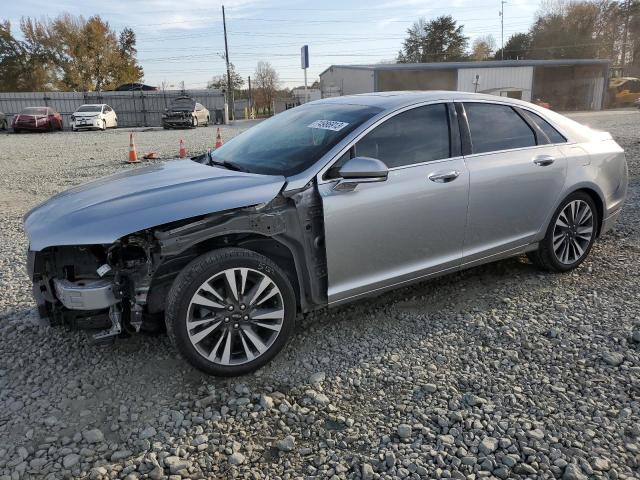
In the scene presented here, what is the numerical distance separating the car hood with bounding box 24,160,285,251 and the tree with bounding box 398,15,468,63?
255ft

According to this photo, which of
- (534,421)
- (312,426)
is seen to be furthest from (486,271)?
(312,426)

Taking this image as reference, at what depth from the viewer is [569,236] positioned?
4766mm

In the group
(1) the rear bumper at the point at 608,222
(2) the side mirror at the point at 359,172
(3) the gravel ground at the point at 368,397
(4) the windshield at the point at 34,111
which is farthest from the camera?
(4) the windshield at the point at 34,111

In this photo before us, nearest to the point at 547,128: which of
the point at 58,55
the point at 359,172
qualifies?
the point at 359,172

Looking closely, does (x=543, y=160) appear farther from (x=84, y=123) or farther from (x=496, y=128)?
(x=84, y=123)

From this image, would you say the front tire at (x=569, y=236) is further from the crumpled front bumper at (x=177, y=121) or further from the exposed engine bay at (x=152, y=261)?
the crumpled front bumper at (x=177, y=121)

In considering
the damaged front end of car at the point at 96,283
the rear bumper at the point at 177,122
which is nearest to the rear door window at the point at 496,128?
the damaged front end of car at the point at 96,283

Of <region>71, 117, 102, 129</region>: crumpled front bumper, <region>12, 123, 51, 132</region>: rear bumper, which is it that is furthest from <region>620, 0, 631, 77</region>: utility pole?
<region>12, 123, 51, 132</region>: rear bumper

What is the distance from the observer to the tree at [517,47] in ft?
233

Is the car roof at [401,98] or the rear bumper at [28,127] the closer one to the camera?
the car roof at [401,98]

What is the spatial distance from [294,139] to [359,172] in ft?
2.74

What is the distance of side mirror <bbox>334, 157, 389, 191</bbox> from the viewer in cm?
333

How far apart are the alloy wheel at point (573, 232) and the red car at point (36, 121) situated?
90.5ft

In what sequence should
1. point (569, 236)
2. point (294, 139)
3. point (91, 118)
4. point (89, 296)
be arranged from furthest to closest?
point (91, 118) < point (569, 236) < point (294, 139) < point (89, 296)
